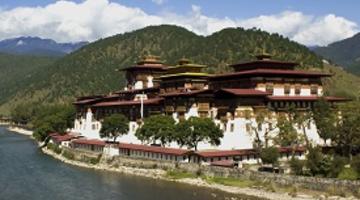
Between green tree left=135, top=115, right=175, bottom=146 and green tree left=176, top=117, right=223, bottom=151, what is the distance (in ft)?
4.93

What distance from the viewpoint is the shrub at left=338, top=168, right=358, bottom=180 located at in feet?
183

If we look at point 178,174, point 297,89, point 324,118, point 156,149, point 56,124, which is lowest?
point 178,174

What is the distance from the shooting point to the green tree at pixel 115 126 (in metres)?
91.6

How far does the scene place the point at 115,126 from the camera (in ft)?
300

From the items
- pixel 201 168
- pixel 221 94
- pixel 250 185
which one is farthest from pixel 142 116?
pixel 250 185

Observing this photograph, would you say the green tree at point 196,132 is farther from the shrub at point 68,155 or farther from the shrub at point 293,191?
the shrub at point 68,155

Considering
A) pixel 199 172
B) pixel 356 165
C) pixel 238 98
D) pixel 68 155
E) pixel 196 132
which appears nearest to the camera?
pixel 356 165

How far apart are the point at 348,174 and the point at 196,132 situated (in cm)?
2146

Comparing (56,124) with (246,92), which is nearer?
(246,92)

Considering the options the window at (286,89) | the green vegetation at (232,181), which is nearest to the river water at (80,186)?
the green vegetation at (232,181)

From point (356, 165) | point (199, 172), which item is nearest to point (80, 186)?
point (199, 172)

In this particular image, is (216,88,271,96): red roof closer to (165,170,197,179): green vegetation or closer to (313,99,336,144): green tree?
(313,99,336,144): green tree

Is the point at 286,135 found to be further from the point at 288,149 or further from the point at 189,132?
the point at 189,132

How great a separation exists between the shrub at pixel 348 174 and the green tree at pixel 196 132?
19600 mm
